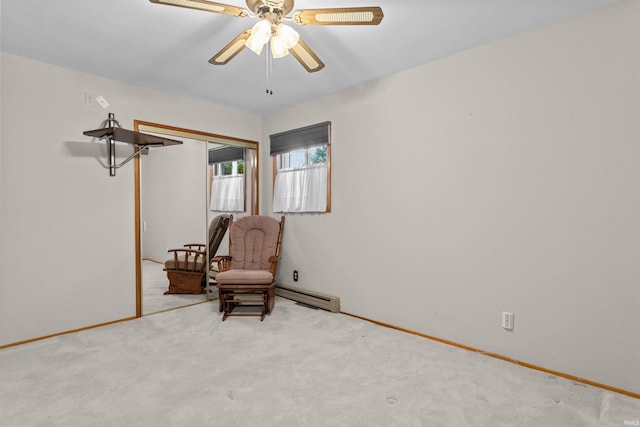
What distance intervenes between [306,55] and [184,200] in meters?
2.60

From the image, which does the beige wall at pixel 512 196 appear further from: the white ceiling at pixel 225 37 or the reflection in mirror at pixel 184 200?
the reflection in mirror at pixel 184 200

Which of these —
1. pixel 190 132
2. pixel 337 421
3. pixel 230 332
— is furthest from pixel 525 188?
pixel 190 132

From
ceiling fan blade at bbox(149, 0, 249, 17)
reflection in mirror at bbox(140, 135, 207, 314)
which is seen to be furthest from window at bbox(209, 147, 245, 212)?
ceiling fan blade at bbox(149, 0, 249, 17)

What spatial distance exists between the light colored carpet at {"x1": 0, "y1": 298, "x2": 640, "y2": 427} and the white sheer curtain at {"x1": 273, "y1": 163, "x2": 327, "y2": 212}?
1.55 meters

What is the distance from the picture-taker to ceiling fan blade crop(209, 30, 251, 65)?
1.97m

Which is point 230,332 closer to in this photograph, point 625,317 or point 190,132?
point 190,132

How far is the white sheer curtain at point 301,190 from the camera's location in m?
3.97

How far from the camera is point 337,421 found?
5.99 feet

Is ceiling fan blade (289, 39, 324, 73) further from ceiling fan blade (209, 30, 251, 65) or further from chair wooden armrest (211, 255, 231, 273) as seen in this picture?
chair wooden armrest (211, 255, 231, 273)

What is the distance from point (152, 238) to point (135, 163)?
827mm

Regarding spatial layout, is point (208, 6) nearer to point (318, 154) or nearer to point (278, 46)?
point (278, 46)

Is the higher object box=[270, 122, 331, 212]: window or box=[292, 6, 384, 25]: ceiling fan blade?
box=[292, 6, 384, 25]: ceiling fan blade

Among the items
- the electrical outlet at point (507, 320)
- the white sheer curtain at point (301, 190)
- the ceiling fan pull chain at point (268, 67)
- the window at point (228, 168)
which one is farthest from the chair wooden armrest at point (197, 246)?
the electrical outlet at point (507, 320)

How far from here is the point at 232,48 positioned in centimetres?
208
